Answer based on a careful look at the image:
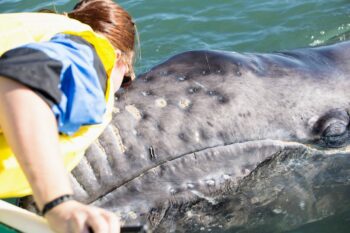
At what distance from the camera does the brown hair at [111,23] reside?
4.12 m

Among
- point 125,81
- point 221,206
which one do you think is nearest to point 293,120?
point 221,206

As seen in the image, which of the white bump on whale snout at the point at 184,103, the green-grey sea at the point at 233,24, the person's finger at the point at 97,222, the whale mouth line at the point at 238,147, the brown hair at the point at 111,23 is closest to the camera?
the person's finger at the point at 97,222

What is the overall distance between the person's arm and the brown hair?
1443 mm

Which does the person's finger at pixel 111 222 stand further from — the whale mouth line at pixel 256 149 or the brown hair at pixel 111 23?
the brown hair at pixel 111 23

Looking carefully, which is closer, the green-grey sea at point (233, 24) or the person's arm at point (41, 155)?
the person's arm at point (41, 155)

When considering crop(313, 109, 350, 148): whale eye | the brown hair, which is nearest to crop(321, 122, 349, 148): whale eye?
crop(313, 109, 350, 148): whale eye

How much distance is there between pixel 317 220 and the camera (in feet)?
14.8

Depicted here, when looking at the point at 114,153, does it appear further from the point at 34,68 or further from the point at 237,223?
the point at 34,68

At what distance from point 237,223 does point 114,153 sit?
3.16 feet

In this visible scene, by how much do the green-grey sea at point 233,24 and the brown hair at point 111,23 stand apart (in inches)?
158

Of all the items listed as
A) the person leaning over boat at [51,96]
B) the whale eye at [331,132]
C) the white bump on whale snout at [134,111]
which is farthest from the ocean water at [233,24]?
the person leaning over boat at [51,96]

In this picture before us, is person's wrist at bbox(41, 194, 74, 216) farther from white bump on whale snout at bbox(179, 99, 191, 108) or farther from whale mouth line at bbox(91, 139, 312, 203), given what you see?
white bump on whale snout at bbox(179, 99, 191, 108)

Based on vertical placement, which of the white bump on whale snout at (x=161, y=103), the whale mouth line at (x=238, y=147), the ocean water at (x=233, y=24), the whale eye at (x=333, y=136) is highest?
the white bump on whale snout at (x=161, y=103)

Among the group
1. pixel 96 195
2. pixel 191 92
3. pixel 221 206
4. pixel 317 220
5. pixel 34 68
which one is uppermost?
pixel 34 68
